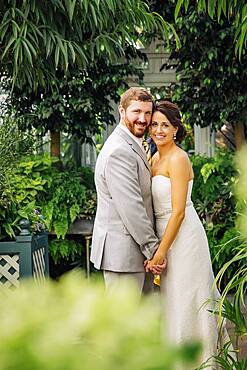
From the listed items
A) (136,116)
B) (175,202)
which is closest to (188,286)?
(175,202)

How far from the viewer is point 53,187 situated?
7.49 metres

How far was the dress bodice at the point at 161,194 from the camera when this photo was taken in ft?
12.7

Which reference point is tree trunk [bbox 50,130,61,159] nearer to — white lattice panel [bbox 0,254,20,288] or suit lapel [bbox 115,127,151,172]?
white lattice panel [bbox 0,254,20,288]

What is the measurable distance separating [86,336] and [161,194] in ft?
11.1

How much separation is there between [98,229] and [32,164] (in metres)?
3.74

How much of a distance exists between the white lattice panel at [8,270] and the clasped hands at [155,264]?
1.18m

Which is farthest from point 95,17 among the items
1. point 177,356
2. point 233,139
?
point 177,356

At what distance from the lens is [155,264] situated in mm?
→ 3836

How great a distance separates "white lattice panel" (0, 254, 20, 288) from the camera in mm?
4727

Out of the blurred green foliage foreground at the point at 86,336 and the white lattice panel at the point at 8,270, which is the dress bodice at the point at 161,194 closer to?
the white lattice panel at the point at 8,270

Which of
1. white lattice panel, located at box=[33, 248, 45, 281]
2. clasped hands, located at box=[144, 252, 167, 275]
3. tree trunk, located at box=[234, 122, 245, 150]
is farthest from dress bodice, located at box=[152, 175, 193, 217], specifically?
tree trunk, located at box=[234, 122, 245, 150]

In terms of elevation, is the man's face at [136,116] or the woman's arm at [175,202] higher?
the man's face at [136,116]

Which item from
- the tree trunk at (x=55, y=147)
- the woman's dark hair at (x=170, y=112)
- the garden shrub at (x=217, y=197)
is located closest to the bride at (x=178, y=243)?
the woman's dark hair at (x=170, y=112)

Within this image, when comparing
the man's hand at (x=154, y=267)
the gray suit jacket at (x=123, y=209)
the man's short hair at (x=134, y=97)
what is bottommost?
the man's hand at (x=154, y=267)
